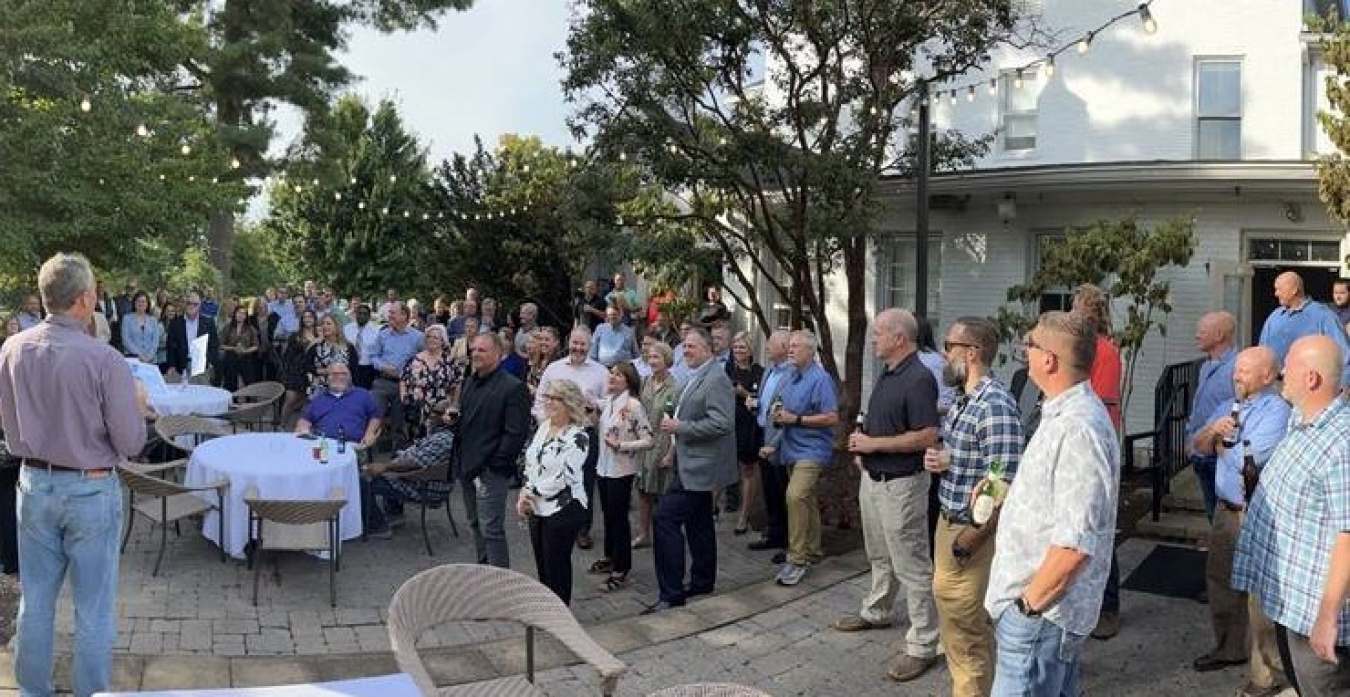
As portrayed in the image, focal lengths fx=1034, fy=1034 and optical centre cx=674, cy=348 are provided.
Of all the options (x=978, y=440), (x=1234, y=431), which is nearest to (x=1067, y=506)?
(x=978, y=440)

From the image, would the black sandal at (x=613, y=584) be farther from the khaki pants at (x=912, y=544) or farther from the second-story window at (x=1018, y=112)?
the second-story window at (x=1018, y=112)

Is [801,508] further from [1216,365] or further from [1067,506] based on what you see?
[1067,506]

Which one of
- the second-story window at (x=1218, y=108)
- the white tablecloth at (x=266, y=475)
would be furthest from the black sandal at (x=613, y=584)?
the second-story window at (x=1218, y=108)

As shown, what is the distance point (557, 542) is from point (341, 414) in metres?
2.93

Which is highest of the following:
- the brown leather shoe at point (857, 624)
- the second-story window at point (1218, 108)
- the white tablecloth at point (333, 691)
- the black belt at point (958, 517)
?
the second-story window at point (1218, 108)

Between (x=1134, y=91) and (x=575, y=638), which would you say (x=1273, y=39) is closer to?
A: (x=1134, y=91)

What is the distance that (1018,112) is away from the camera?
1523 centimetres

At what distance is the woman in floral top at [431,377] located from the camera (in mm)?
9164

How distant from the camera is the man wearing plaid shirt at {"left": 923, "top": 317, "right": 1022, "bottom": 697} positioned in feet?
14.6

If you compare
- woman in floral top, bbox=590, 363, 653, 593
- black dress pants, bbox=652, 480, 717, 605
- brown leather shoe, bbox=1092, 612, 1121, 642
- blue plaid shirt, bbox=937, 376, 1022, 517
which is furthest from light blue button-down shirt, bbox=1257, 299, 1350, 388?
woman in floral top, bbox=590, 363, 653, 593

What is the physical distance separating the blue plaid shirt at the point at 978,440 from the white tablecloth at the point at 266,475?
428 centimetres

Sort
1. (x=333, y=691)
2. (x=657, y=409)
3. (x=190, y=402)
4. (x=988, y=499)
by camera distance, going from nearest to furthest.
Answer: (x=333, y=691) → (x=988, y=499) → (x=657, y=409) → (x=190, y=402)

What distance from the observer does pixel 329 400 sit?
8141mm

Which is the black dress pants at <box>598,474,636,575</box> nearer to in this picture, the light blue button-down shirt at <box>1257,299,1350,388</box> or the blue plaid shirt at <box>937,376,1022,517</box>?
the blue plaid shirt at <box>937,376,1022,517</box>
